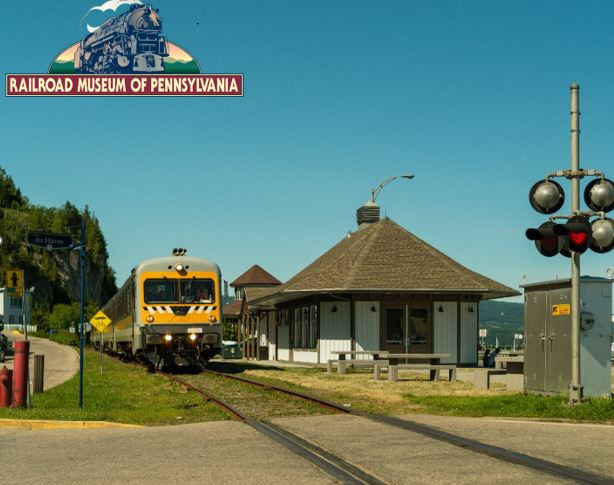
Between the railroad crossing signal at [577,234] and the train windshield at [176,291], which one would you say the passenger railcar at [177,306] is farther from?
the railroad crossing signal at [577,234]

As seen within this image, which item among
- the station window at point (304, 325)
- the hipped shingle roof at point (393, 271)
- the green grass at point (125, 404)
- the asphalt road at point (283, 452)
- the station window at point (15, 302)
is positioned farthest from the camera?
the station window at point (15, 302)

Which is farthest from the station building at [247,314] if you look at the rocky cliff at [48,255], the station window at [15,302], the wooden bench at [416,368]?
the station window at [15,302]

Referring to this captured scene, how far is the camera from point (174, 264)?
28.7 metres

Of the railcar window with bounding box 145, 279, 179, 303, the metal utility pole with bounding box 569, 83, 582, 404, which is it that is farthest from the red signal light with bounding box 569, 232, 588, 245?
the railcar window with bounding box 145, 279, 179, 303

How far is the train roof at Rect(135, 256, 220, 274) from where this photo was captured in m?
28.6

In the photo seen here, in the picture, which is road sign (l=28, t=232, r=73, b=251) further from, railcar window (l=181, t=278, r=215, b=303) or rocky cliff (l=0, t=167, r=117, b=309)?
rocky cliff (l=0, t=167, r=117, b=309)

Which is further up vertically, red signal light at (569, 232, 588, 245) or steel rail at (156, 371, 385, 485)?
red signal light at (569, 232, 588, 245)

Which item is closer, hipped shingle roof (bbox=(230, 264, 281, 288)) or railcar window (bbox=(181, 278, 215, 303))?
railcar window (bbox=(181, 278, 215, 303))

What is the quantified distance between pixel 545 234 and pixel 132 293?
1783cm

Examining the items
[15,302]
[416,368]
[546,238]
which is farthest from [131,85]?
[15,302]

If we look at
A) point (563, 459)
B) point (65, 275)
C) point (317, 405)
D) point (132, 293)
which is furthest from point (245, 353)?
point (65, 275)

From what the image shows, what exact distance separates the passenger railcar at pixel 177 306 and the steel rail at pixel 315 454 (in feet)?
42.9

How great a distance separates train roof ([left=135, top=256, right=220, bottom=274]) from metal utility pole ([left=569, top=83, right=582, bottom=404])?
605 inches

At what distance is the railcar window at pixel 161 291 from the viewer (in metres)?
28.5
